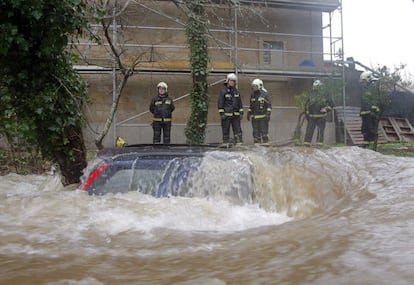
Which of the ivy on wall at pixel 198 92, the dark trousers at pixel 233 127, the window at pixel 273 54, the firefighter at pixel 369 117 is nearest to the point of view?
the dark trousers at pixel 233 127

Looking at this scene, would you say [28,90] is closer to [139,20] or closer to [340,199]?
[340,199]

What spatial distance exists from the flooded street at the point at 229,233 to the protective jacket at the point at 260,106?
15.6 feet

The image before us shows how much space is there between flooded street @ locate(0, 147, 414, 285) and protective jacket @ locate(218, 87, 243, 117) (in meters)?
4.88

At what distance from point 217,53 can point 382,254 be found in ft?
42.2

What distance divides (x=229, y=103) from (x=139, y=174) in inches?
264

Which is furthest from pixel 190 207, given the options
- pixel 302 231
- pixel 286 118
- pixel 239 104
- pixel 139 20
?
pixel 286 118

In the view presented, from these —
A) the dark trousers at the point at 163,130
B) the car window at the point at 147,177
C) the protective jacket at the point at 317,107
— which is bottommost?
the car window at the point at 147,177

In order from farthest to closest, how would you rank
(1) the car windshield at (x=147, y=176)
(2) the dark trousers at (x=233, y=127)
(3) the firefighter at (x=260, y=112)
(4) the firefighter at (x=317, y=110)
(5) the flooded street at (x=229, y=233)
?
(4) the firefighter at (x=317, y=110) → (3) the firefighter at (x=260, y=112) → (2) the dark trousers at (x=233, y=127) → (1) the car windshield at (x=147, y=176) → (5) the flooded street at (x=229, y=233)

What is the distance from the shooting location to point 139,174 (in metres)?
4.09

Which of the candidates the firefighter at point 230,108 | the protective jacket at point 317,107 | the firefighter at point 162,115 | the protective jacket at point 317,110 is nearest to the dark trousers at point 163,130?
the firefighter at point 162,115

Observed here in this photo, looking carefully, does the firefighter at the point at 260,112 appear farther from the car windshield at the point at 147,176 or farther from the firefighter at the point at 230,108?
the car windshield at the point at 147,176

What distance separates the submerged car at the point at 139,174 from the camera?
4.08 meters

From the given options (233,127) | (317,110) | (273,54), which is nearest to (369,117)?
(317,110)

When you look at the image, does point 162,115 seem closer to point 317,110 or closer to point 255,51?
point 317,110
